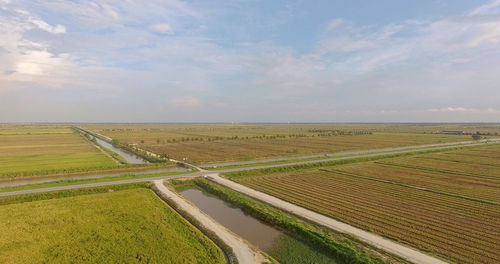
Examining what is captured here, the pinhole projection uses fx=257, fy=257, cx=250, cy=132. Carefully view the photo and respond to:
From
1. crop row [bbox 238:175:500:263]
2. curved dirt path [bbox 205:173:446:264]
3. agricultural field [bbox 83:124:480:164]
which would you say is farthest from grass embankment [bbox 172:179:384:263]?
agricultural field [bbox 83:124:480:164]

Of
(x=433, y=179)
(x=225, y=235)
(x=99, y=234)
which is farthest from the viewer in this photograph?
(x=433, y=179)

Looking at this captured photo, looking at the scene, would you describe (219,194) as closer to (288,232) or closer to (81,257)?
(288,232)

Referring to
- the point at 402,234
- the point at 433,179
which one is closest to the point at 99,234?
the point at 402,234

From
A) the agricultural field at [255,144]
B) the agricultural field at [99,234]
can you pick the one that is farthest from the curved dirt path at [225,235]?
the agricultural field at [255,144]

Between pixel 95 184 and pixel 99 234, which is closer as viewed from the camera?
pixel 99 234

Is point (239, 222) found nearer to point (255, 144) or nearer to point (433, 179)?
point (433, 179)

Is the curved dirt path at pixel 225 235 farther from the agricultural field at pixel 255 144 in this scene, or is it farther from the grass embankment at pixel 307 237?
the agricultural field at pixel 255 144

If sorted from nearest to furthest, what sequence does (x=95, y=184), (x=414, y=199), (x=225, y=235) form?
(x=225, y=235), (x=414, y=199), (x=95, y=184)

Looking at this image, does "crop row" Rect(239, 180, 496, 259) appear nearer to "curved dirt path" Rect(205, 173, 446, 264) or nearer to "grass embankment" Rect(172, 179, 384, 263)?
"curved dirt path" Rect(205, 173, 446, 264)
